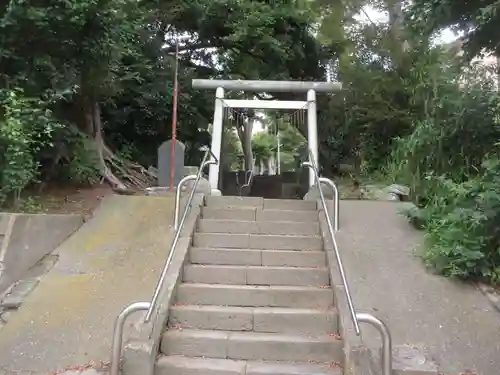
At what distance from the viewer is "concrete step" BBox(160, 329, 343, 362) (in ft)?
14.0

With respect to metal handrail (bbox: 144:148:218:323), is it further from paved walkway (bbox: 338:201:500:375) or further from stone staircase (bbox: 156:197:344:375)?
paved walkway (bbox: 338:201:500:375)

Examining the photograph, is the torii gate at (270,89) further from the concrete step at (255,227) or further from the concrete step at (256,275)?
the concrete step at (256,275)

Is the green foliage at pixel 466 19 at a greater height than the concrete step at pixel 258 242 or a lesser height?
greater

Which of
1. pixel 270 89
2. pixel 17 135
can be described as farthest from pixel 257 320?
pixel 270 89

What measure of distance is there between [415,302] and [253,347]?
1851mm

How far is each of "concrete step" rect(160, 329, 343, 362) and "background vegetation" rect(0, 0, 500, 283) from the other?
1.98 metres

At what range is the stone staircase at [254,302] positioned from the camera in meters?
4.24

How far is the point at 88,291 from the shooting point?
5.17 metres

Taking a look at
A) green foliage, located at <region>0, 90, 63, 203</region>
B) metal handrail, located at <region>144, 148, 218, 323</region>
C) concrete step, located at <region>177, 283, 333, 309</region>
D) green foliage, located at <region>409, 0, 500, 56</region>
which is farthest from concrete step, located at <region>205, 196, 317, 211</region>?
green foliage, located at <region>409, 0, 500, 56</region>

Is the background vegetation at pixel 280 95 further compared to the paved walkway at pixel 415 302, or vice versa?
the background vegetation at pixel 280 95

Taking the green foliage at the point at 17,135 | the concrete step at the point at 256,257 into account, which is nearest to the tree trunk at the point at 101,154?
the green foliage at the point at 17,135

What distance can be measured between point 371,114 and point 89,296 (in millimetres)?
8179

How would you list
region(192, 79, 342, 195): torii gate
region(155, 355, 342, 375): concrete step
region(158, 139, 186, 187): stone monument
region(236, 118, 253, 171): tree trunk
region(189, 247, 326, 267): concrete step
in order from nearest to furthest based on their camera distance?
region(155, 355, 342, 375): concrete step < region(189, 247, 326, 267): concrete step < region(192, 79, 342, 195): torii gate < region(158, 139, 186, 187): stone monument < region(236, 118, 253, 171): tree trunk

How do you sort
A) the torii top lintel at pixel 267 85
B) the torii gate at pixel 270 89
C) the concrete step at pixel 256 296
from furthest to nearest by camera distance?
the torii top lintel at pixel 267 85, the torii gate at pixel 270 89, the concrete step at pixel 256 296
